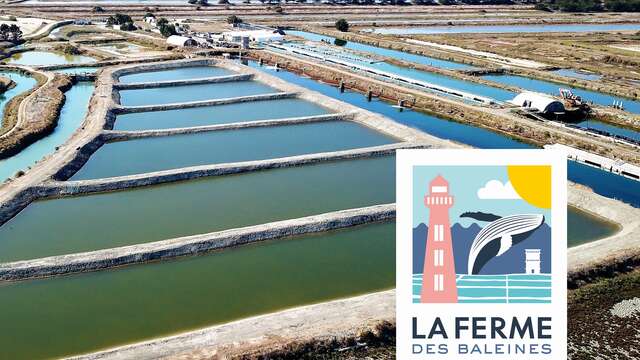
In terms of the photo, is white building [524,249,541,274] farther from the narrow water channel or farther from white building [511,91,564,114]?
white building [511,91,564,114]

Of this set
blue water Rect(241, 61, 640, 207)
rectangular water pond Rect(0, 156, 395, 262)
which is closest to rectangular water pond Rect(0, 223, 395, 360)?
rectangular water pond Rect(0, 156, 395, 262)

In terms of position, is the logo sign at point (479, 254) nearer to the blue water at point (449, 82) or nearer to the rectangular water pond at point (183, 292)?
the rectangular water pond at point (183, 292)

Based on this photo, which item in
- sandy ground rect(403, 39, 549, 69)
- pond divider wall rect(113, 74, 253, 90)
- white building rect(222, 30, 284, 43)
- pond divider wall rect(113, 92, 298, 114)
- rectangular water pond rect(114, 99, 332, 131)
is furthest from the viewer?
white building rect(222, 30, 284, 43)

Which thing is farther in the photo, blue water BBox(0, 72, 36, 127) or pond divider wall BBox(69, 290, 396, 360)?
blue water BBox(0, 72, 36, 127)

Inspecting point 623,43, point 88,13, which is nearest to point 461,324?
point 623,43

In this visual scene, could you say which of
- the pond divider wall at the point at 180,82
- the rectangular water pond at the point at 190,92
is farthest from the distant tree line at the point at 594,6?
the rectangular water pond at the point at 190,92

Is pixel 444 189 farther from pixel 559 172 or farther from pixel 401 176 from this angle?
pixel 559 172
